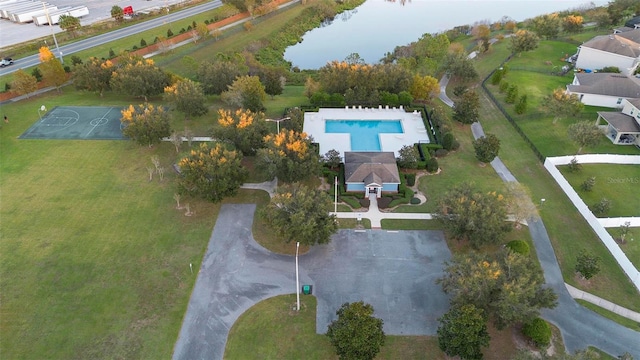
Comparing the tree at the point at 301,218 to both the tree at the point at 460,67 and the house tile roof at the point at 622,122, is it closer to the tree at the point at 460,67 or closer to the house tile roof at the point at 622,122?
the house tile roof at the point at 622,122

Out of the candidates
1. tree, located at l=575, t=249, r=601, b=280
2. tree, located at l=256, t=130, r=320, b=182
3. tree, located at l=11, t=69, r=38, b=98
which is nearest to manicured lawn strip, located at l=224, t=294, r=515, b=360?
tree, located at l=575, t=249, r=601, b=280

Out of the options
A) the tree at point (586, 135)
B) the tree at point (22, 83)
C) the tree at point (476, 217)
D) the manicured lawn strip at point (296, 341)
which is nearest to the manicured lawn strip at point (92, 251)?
the manicured lawn strip at point (296, 341)

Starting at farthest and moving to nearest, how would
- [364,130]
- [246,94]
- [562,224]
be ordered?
1. [364,130]
2. [246,94]
3. [562,224]

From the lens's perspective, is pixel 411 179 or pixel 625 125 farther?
pixel 625 125

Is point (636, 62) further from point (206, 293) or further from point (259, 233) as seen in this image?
point (206, 293)

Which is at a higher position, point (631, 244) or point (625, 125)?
point (625, 125)

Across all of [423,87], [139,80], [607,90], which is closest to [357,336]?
[423,87]

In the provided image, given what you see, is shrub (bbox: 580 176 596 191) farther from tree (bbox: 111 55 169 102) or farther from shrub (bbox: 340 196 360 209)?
tree (bbox: 111 55 169 102)

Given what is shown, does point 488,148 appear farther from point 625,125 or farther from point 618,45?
point 618,45
